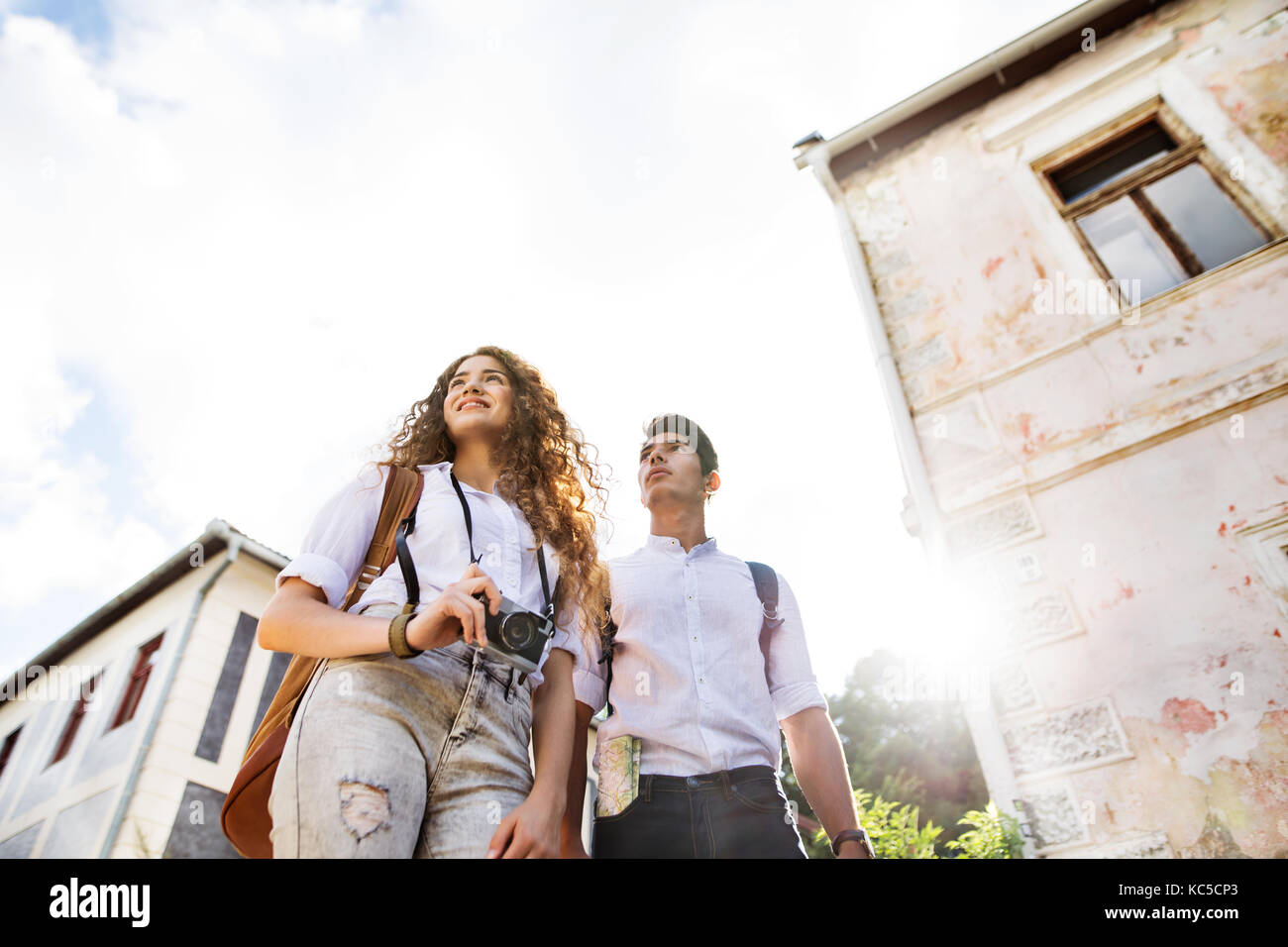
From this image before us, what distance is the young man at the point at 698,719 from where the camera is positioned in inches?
76.1

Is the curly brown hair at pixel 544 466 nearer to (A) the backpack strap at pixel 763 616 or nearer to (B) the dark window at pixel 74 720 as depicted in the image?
(A) the backpack strap at pixel 763 616

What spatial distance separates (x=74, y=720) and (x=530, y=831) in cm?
1313

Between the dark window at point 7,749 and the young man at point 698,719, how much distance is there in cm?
1557

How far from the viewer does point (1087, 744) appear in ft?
12.8

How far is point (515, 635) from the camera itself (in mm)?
1565

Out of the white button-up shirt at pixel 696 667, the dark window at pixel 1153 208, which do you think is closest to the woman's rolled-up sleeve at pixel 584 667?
the white button-up shirt at pixel 696 667

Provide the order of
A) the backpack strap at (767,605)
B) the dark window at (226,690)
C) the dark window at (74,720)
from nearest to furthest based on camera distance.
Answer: the backpack strap at (767,605) < the dark window at (226,690) < the dark window at (74,720)

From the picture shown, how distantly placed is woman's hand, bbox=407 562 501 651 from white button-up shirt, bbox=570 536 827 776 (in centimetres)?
63

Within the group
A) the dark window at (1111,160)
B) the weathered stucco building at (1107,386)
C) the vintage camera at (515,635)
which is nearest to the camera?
the vintage camera at (515,635)

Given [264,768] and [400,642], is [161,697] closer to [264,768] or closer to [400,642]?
[264,768]

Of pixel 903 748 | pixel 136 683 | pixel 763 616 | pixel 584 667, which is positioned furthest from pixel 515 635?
pixel 903 748

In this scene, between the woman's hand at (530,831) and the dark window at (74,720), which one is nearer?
the woman's hand at (530,831)
